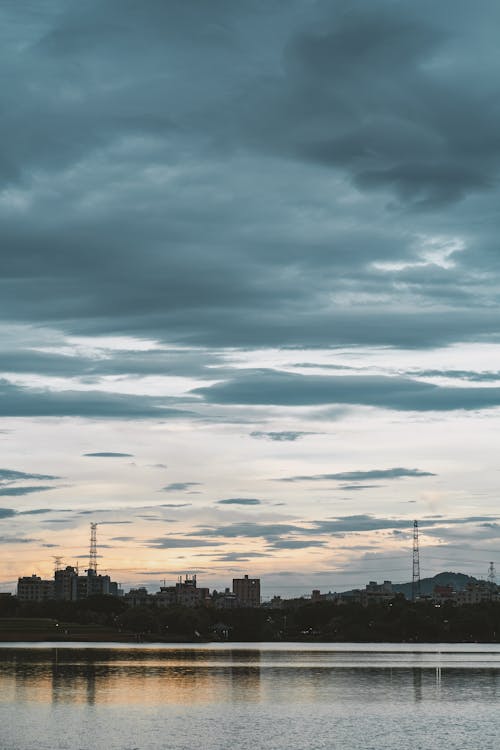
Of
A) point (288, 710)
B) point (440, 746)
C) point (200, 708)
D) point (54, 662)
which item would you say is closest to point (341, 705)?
point (288, 710)

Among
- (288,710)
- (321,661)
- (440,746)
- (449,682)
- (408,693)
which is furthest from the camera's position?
(321,661)

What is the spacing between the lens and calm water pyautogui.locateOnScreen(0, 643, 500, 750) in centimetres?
7588

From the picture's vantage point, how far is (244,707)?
328 ft

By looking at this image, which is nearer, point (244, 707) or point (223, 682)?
point (244, 707)

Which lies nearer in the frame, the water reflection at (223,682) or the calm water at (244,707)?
the calm water at (244,707)

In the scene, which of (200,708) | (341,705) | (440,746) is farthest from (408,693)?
(440,746)

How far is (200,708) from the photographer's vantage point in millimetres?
97938

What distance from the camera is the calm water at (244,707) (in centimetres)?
7588

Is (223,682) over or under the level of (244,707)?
under

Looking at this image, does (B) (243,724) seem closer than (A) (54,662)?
Yes

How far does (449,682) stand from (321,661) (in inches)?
2277

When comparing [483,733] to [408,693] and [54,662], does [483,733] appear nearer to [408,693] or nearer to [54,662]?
[408,693]

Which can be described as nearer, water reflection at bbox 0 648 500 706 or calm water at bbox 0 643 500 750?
calm water at bbox 0 643 500 750

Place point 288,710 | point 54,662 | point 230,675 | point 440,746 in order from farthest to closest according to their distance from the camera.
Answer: point 54,662
point 230,675
point 288,710
point 440,746
